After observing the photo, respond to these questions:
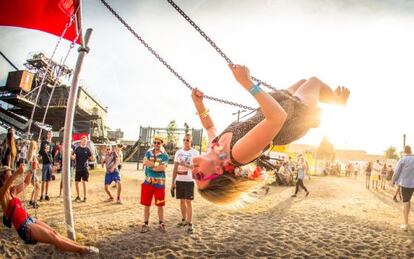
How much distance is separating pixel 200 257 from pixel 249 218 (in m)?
3.51

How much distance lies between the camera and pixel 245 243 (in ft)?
17.2

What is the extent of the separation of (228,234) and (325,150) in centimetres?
6640

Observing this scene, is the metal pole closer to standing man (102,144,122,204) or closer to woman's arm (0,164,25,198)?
woman's arm (0,164,25,198)

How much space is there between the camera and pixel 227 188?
2.87 m

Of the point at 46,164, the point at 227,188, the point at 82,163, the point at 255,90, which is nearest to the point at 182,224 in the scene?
the point at 227,188

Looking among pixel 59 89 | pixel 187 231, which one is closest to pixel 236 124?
pixel 187 231

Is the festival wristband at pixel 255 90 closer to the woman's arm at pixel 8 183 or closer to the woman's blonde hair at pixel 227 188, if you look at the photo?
the woman's blonde hair at pixel 227 188

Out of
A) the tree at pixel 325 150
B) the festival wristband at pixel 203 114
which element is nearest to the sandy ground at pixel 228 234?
the festival wristband at pixel 203 114

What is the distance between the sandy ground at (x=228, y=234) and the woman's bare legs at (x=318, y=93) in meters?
2.95

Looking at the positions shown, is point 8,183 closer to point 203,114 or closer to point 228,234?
point 203,114

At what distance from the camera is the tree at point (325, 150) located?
65500 mm

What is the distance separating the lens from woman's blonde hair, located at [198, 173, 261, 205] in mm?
2785

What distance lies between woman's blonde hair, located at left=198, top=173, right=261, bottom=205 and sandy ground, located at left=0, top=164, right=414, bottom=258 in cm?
196

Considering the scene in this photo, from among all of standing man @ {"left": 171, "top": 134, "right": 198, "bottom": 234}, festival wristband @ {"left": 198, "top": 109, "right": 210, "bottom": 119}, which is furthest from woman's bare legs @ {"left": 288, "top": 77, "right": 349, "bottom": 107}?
standing man @ {"left": 171, "top": 134, "right": 198, "bottom": 234}
